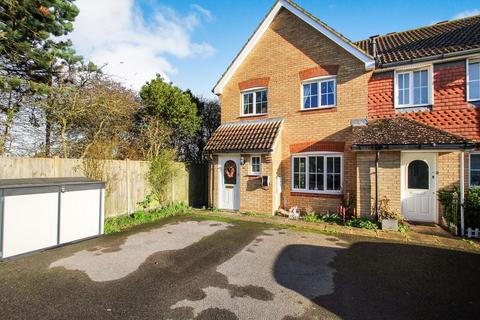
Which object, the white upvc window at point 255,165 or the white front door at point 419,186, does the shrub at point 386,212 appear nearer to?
the white front door at point 419,186

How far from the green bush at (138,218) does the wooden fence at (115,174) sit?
1.12 ft

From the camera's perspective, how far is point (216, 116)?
16641 millimetres

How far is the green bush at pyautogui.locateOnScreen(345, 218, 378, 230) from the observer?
820 centimetres

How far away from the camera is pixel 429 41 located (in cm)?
997

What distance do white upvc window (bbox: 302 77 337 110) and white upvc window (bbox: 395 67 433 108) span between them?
228cm

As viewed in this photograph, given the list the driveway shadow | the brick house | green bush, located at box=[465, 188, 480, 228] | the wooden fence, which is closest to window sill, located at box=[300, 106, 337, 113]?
the brick house

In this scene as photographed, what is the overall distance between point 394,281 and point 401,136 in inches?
206

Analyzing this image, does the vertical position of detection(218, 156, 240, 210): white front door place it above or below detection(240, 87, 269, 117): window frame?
below

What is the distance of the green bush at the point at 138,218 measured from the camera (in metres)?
8.00

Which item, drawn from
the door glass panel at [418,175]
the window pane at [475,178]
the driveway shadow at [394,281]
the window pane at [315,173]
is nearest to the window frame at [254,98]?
the window pane at [315,173]

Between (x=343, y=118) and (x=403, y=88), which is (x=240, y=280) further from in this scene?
(x=403, y=88)

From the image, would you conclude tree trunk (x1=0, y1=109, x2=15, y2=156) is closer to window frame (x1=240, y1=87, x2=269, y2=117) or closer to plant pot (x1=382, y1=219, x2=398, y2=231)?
window frame (x1=240, y1=87, x2=269, y2=117)

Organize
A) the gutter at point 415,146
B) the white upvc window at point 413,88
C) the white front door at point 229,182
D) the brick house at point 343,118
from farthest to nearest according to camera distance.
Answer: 1. the white front door at point 229,182
2. the white upvc window at point 413,88
3. the brick house at point 343,118
4. the gutter at point 415,146

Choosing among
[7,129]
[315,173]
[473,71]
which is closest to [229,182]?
Result: [315,173]
